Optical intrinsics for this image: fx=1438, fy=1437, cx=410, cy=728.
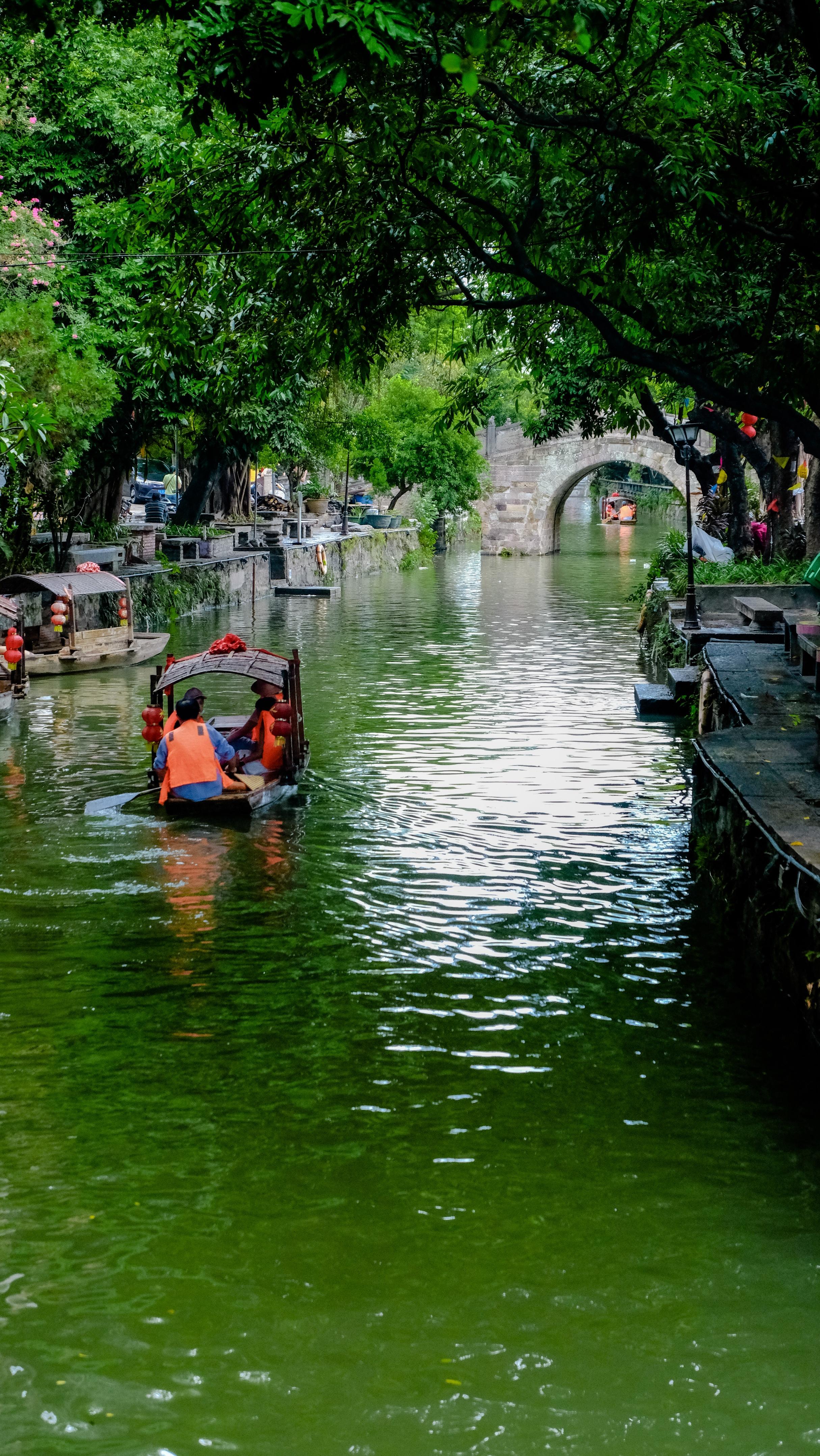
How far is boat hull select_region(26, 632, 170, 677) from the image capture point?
23453 mm

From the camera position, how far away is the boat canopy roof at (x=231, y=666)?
1446 centimetres

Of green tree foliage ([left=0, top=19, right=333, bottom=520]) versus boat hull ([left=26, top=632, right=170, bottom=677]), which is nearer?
green tree foliage ([left=0, top=19, right=333, bottom=520])

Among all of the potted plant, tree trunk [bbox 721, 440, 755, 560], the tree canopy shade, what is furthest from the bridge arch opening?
the tree canopy shade

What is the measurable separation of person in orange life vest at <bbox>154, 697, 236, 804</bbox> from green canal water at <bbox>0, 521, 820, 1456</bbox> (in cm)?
34

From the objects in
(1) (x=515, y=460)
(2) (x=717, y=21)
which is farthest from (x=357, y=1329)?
(1) (x=515, y=460)

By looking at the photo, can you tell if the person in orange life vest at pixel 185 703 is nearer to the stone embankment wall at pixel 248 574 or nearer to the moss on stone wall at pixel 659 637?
the moss on stone wall at pixel 659 637

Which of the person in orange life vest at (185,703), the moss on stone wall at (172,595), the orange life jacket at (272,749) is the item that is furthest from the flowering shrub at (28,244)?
the person in orange life vest at (185,703)

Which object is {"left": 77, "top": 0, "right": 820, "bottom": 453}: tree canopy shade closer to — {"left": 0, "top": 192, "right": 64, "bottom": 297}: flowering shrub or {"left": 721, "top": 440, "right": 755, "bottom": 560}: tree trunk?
{"left": 0, "top": 192, "right": 64, "bottom": 297}: flowering shrub

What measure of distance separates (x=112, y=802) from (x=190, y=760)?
1.21 metres

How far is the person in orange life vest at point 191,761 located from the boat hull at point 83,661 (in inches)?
425

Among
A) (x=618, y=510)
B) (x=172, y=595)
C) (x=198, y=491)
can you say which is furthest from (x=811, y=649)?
(x=618, y=510)

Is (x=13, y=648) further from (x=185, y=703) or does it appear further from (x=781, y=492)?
(x=781, y=492)

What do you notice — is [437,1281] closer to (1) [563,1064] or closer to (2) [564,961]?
(1) [563,1064]

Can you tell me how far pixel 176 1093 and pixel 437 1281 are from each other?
228 cm
